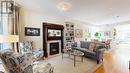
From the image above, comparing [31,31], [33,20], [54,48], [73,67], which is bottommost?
[73,67]

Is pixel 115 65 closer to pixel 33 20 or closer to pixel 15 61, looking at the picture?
pixel 15 61

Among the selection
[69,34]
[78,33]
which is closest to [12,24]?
[69,34]

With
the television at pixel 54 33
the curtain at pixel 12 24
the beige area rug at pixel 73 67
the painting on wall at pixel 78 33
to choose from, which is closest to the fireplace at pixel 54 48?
the television at pixel 54 33

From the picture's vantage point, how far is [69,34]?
784 cm

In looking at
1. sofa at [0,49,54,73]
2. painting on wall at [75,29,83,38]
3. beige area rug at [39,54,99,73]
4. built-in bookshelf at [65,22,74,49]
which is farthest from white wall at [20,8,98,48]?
sofa at [0,49,54,73]

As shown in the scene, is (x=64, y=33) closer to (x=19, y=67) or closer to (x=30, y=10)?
(x=30, y=10)

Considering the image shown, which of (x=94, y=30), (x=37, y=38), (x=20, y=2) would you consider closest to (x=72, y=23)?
(x=37, y=38)

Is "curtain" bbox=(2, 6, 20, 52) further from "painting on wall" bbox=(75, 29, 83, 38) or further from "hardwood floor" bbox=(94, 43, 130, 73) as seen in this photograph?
"painting on wall" bbox=(75, 29, 83, 38)

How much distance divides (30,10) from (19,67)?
3831mm

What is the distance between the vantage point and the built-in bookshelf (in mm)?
7484

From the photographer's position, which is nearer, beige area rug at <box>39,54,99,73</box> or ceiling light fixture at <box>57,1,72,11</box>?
beige area rug at <box>39,54,99,73</box>

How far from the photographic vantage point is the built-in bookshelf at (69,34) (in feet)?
24.6

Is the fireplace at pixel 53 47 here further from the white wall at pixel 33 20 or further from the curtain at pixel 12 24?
the curtain at pixel 12 24

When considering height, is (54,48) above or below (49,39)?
below
